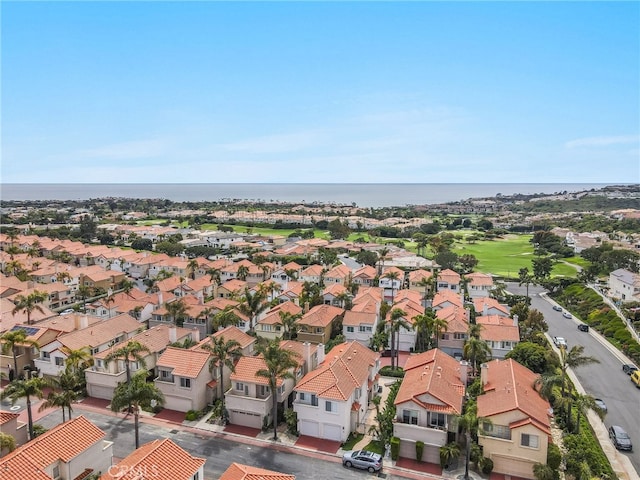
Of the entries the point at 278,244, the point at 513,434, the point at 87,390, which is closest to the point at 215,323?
the point at 87,390

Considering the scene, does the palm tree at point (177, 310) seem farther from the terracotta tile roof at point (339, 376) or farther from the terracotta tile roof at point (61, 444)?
the terracotta tile roof at point (61, 444)

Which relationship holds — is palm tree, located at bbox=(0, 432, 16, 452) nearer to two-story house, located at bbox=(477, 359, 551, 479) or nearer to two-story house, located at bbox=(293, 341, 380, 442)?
two-story house, located at bbox=(293, 341, 380, 442)

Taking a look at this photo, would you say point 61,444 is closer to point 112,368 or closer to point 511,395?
point 112,368

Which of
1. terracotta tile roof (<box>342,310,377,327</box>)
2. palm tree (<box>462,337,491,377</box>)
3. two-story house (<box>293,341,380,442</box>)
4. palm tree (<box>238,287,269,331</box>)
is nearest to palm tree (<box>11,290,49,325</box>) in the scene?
palm tree (<box>238,287,269,331</box>)

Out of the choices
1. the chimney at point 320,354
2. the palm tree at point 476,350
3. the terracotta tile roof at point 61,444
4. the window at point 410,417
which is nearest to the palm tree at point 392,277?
the palm tree at point 476,350

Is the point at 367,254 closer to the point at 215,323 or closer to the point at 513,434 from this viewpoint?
the point at 215,323

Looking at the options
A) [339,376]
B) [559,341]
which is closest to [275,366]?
[339,376]
